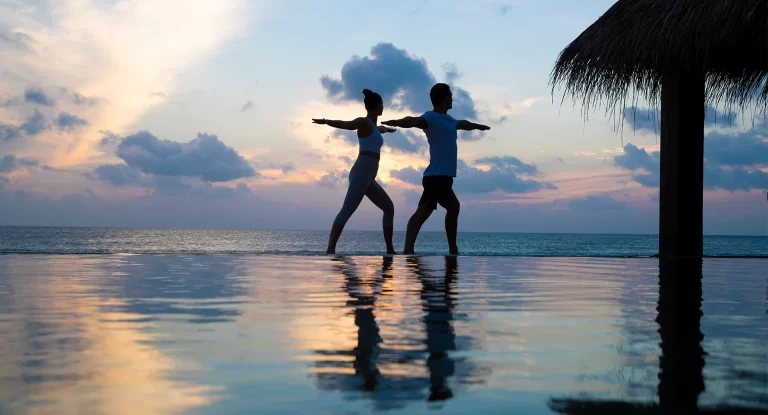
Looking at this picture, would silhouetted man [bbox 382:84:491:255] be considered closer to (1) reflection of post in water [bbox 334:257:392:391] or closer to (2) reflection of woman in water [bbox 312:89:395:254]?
(2) reflection of woman in water [bbox 312:89:395:254]

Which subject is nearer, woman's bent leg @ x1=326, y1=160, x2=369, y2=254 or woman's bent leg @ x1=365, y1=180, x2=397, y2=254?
woman's bent leg @ x1=326, y1=160, x2=369, y2=254

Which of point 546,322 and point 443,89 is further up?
point 443,89

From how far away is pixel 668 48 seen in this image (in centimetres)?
870

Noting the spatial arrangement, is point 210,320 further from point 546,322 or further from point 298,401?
point 298,401

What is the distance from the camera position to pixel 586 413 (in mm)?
1479

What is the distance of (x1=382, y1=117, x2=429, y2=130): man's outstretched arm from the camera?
753cm

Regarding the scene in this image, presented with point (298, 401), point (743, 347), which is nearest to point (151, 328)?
point (298, 401)

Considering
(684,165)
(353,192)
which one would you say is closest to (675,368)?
(353,192)

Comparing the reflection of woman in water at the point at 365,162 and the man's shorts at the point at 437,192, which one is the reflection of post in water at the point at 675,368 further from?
the reflection of woman in water at the point at 365,162

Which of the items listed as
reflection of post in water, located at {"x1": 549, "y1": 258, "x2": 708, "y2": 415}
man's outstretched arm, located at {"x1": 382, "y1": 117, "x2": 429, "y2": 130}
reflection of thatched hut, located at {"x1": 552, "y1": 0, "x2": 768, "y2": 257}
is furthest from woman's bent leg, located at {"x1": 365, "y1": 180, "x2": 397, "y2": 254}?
reflection of post in water, located at {"x1": 549, "y1": 258, "x2": 708, "y2": 415}

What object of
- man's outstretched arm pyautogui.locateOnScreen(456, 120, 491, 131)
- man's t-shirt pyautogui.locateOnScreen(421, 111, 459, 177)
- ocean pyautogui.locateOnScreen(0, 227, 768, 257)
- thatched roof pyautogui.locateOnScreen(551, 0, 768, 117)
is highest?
thatched roof pyautogui.locateOnScreen(551, 0, 768, 117)

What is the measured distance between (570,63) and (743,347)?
8.00 meters

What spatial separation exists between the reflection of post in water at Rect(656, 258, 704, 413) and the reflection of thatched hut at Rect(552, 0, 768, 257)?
490 centimetres

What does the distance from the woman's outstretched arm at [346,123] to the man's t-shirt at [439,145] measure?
663 millimetres
